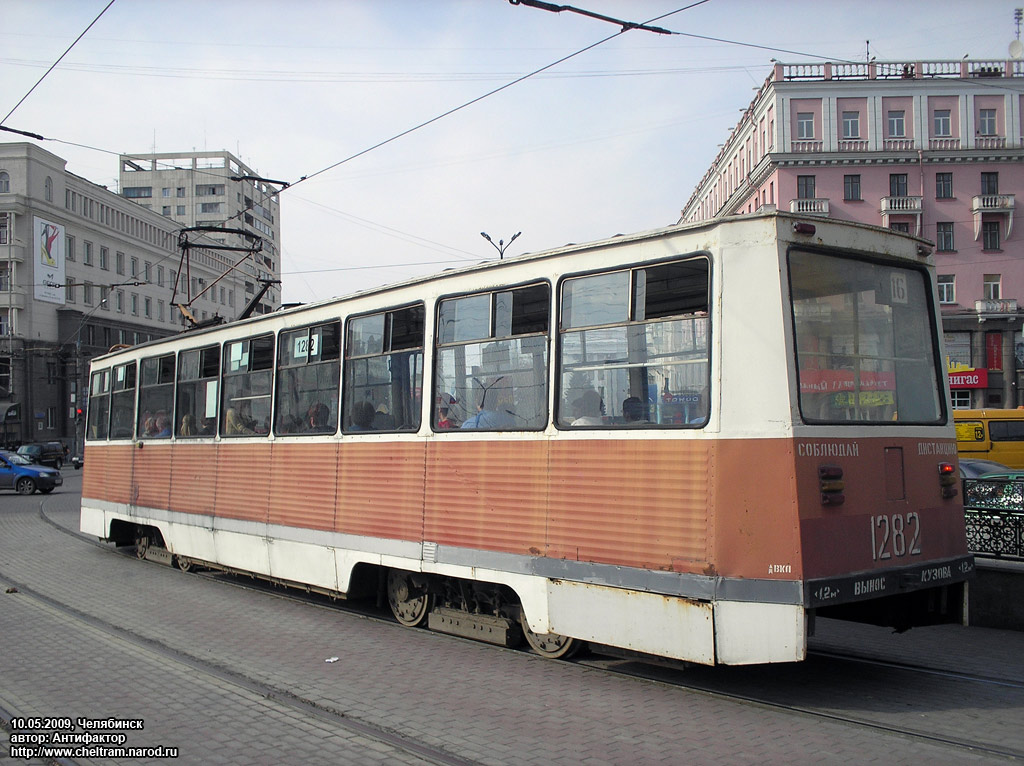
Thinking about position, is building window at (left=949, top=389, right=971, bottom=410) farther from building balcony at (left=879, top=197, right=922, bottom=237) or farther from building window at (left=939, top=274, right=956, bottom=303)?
building balcony at (left=879, top=197, right=922, bottom=237)

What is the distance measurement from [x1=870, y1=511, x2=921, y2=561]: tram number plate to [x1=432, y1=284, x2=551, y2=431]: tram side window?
2.47 m

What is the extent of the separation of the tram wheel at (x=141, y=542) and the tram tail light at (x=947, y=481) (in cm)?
1158

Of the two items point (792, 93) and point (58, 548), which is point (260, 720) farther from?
point (792, 93)

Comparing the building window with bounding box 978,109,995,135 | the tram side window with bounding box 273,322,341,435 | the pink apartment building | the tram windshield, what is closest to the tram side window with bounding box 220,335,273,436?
the tram side window with bounding box 273,322,341,435

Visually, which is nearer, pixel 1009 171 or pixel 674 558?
pixel 674 558

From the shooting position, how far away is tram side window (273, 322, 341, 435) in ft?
30.6

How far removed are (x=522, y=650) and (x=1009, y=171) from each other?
46351 millimetres

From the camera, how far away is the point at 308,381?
383 inches

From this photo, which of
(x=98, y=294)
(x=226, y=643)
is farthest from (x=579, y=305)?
(x=98, y=294)

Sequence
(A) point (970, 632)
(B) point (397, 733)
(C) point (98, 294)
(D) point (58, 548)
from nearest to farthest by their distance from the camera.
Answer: (B) point (397, 733) < (A) point (970, 632) < (D) point (58, 548) < (C) point (98, 294)

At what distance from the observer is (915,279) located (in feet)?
22.7

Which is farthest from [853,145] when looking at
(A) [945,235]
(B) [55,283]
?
(B) [55,283]

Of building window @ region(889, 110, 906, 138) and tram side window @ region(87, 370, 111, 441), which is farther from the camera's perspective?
building window @ region(889, 110, 906, 138)

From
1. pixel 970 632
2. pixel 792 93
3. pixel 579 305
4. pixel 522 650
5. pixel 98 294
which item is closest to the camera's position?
pixel 579 305
